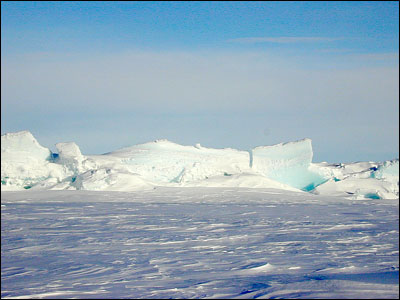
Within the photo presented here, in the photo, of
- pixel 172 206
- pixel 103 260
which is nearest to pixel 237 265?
pixel 103 260

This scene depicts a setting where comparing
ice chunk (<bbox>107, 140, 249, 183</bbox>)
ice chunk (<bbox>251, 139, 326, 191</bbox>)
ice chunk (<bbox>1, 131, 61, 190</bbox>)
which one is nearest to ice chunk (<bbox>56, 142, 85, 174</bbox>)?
ice chunk (<bbox>1, 131, 61, 190</bbox>)

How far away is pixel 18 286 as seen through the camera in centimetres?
509

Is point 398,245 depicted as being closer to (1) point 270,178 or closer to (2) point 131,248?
(2) point 131,248

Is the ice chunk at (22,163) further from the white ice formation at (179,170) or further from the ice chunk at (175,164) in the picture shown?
the ice chunk at (175,164)

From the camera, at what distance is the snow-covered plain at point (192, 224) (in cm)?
517

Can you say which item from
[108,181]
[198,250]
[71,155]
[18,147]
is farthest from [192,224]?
[18,147]

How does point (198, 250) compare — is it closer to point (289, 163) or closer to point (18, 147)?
point (18, 147)

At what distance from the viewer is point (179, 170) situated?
60.7 ft

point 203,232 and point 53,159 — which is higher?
point 53,159

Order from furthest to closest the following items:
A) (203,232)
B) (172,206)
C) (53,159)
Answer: (53,159)
(172,206)
(203,232)

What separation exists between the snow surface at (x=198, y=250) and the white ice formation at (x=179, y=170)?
356 centimetres

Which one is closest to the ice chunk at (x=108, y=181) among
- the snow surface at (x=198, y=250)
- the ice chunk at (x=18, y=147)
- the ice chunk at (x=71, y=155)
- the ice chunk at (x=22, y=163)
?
the ice chunk at (x=71, y=155)

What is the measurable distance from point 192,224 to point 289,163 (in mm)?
9498

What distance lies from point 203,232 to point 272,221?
2003 millimetres
